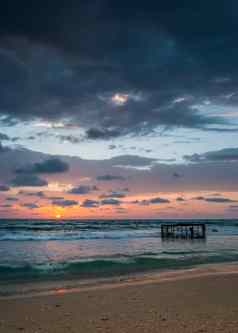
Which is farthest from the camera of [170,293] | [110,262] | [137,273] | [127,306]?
[110,262]

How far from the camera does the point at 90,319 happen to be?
825cm

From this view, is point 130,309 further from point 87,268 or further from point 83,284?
point 87,268

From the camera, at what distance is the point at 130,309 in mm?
9117

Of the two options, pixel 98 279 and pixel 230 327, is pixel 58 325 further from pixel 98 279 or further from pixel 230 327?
pixel 98 279

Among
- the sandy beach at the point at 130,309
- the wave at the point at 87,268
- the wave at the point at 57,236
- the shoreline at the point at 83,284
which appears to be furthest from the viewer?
the wave at the point at 57,236

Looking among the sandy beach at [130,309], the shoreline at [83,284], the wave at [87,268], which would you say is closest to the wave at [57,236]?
the wave at [87,268]

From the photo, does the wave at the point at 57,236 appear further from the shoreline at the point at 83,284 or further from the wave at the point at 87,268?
the shoreline at the point at 83,284

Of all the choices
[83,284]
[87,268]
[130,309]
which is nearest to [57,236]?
[87,268]

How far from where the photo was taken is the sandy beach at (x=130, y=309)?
7.58 meters

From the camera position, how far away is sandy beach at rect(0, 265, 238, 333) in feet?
Result: 24.9

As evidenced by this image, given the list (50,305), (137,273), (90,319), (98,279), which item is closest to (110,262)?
(137,273)

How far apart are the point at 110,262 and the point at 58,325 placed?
42.0ft

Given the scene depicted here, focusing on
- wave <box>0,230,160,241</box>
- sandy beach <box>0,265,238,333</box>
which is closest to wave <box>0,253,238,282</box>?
sandy beach <box>0,265,238,333</box>

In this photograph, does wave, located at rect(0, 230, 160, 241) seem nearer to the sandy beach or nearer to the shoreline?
the shoreline
